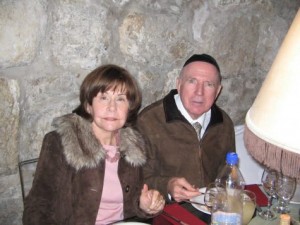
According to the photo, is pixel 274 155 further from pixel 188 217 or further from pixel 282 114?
pixel 188 217

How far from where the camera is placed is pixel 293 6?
2.45m

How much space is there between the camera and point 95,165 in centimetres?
146

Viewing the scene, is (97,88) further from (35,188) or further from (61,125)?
(35,188)

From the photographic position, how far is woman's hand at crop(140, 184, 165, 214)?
136cm

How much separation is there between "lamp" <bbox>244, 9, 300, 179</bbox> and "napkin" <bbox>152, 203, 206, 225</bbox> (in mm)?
609

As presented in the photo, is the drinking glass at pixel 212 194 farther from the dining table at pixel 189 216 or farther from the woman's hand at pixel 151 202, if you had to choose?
the woman's hand at pixel 151 202

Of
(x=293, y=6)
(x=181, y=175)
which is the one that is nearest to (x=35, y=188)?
(x=181, y=175)

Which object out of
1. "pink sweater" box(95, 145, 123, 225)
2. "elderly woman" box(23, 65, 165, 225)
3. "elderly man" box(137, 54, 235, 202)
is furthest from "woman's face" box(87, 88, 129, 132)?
"elderly man" box(137, 54, 235, 202)

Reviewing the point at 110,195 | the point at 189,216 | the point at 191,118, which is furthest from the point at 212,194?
the point at 191,118

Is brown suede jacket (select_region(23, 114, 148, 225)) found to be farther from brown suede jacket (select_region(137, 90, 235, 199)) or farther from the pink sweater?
brown suede jacket (select_region(137, 90, 235, 199))

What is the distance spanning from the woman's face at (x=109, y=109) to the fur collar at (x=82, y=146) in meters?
0.06

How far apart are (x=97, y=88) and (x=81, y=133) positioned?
0.65 ft

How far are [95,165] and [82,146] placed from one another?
9 cm

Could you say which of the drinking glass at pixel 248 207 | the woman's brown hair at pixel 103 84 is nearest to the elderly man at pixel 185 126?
the woman's brown hair at pixel 103 84
